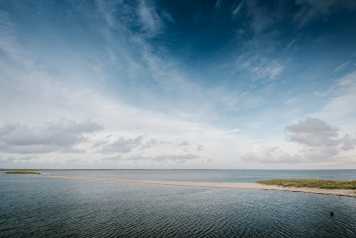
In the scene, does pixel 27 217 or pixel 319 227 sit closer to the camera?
pixel 319 227

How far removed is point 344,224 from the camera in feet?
109

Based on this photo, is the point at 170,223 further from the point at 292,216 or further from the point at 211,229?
the point at 292,216

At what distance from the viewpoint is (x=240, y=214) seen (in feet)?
133

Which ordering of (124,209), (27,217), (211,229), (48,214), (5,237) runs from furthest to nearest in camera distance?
(124,209), (48,214), (27,217), (211,229), (5,237)

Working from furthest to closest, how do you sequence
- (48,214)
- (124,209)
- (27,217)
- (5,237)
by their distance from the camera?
(124,209) < (48,214) < (27,217) < (5,237)

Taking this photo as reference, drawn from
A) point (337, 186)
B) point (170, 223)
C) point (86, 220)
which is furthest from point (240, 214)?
point (337, 186)

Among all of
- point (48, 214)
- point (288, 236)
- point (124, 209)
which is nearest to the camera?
point (288, 236)

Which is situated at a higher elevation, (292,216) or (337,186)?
(337,186)

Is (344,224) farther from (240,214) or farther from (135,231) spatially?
(135,231)

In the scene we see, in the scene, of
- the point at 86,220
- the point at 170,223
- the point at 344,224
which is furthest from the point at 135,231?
the point at 344,224

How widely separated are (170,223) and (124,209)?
49.3 ft

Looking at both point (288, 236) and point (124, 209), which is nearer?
point (288, 236)

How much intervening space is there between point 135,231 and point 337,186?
74093mm

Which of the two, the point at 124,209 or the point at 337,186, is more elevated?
the point at 337,186
